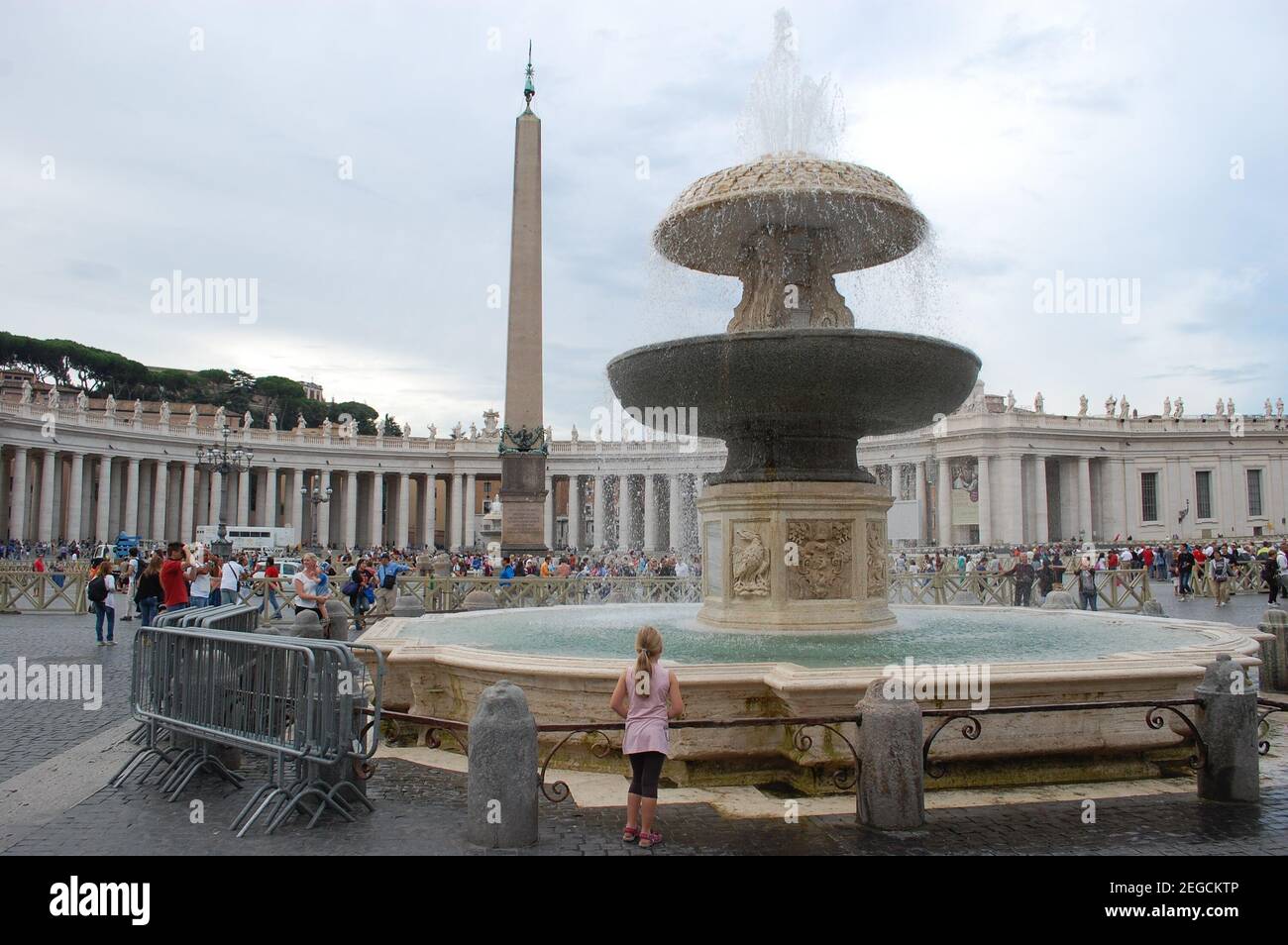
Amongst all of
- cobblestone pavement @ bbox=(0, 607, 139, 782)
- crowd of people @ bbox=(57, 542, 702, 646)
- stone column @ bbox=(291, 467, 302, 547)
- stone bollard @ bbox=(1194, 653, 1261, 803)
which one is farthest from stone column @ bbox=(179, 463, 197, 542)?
stone bollard @ bbox=(1194, 653, 1261, 803)

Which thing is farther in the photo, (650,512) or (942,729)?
(650,512)

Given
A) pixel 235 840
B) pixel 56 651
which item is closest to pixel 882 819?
pixel 235 840

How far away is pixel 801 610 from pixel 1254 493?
288 feet

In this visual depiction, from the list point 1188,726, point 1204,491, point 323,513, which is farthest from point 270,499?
point 1188,726

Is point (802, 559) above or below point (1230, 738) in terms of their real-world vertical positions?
above

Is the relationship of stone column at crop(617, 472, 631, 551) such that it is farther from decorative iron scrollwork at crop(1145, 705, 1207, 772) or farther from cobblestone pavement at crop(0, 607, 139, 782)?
decorative iron scrollwork at crop(1145, 705, 1207, 772)

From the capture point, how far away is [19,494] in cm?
6188

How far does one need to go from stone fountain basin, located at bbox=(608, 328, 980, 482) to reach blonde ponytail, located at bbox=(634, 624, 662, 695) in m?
4.09

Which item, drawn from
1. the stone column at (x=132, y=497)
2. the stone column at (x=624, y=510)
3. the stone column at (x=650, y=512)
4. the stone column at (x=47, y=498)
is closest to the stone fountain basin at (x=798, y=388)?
the stone column at (x=47, y=498)

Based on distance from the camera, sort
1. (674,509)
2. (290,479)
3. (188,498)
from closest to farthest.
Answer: (188,498)
(674,509)
(290,479)

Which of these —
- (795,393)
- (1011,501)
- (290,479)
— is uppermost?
(290,479)

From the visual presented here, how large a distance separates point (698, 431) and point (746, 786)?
5265mm

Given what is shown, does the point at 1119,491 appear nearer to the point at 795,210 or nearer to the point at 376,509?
the point at 376,509
